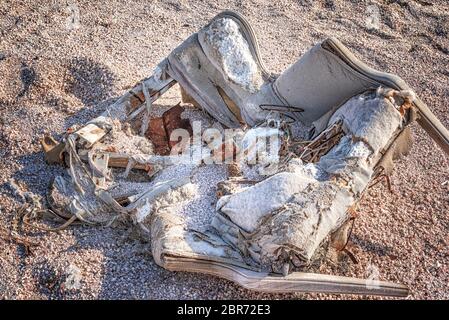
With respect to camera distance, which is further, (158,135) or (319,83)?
(158,135)

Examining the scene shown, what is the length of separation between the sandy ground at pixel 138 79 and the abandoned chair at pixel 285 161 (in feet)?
0.68

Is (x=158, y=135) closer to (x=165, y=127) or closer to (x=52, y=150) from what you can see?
(x=165, y=127)

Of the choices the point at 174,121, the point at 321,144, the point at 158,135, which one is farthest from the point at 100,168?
the point at 321,144

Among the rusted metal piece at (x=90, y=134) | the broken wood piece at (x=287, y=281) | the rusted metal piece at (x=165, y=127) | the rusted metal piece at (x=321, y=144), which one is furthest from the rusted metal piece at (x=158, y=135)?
the broken wood piece at (x=287, y=281)

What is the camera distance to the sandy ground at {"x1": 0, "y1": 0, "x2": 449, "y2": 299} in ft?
10.6

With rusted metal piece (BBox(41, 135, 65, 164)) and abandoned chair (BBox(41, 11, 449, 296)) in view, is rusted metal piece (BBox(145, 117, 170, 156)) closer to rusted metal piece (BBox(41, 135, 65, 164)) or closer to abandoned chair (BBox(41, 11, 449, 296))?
abandoned chair (BBox(41, 11, 449, 296))

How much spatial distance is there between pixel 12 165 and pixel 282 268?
1960mm

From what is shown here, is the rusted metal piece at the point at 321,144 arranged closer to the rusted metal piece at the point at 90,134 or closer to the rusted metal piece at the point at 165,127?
the rusted metal piece at the point at 165,127

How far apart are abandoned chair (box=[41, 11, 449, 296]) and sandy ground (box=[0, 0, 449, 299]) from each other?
0.21 meters

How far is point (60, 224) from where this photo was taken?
3.53 metres

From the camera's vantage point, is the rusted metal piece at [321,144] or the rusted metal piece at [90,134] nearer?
the rusted metal piece at [321,144]

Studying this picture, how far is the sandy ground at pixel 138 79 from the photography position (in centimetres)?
323

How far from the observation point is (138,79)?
4.95 metres

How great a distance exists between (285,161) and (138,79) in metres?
1.92
